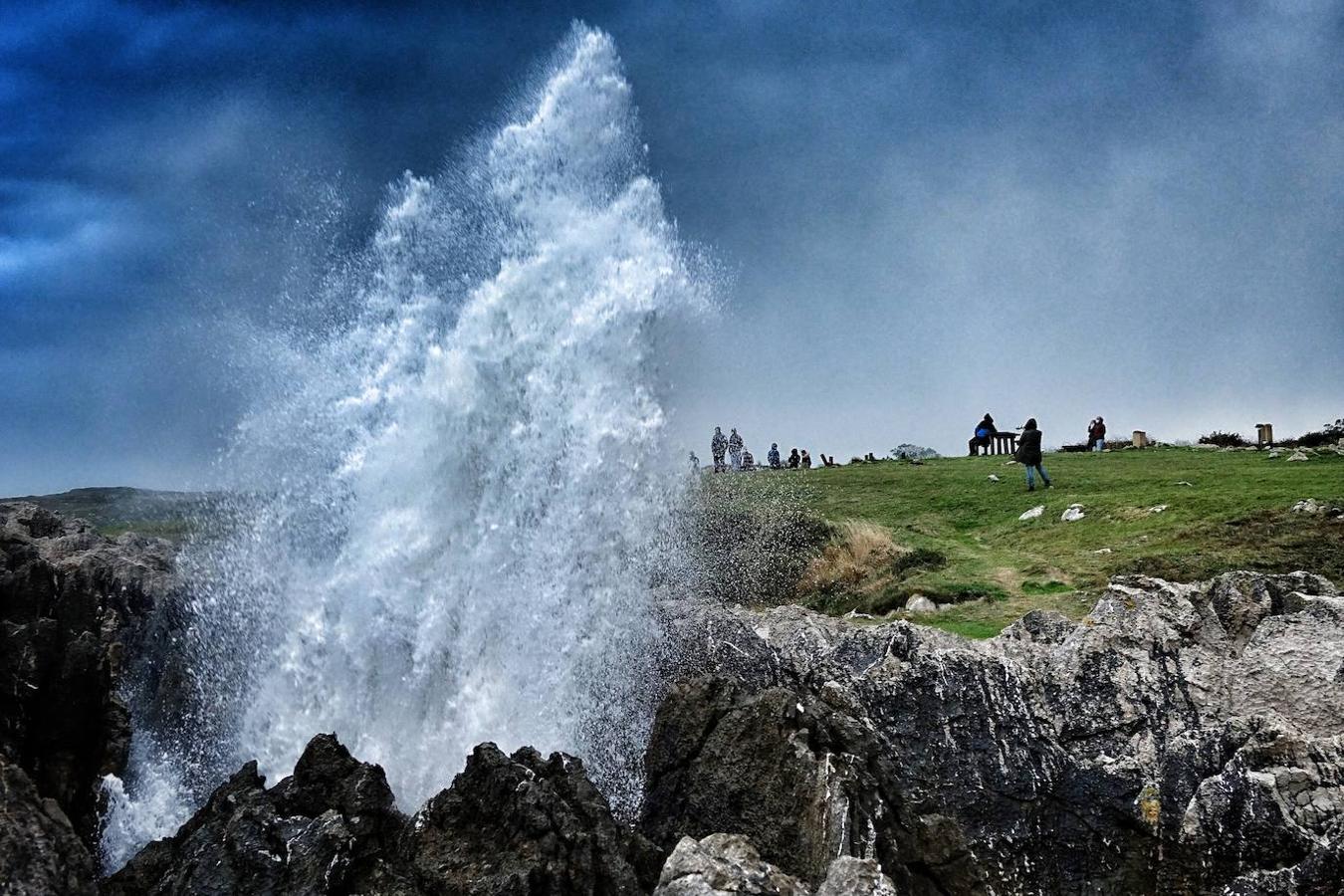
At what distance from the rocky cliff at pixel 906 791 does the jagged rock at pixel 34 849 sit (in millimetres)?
24

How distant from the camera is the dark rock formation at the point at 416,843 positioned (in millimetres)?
8453

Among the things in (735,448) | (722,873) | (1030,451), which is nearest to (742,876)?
(722,873)

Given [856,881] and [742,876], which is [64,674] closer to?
[742,876]

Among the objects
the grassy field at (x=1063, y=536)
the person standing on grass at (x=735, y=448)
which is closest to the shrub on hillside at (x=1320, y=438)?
the grassy field at (x=1063, y=536)

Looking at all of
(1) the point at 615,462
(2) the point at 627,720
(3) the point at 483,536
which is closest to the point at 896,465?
(1) the point at 615,462

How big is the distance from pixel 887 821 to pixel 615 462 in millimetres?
12218

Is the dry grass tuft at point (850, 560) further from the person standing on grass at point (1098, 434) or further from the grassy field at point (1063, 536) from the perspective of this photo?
the person standing on grass at point (1098, 434)

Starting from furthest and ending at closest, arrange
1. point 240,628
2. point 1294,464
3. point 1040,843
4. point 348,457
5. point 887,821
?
point 1294,464, point 348,457, point 240,628, point 1040,843, point 887,821

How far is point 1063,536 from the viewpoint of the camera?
831 inches

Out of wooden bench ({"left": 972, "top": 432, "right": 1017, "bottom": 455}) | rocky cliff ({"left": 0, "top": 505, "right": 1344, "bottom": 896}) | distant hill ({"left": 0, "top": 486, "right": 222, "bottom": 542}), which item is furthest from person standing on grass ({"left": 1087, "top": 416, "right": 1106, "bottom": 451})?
distant hill ({"left": 0, "top": 486, "right": 222, "bottom": 542})

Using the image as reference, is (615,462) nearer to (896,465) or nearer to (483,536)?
(483,536)

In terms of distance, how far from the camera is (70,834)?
931cm

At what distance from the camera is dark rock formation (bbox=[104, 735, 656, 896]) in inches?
333

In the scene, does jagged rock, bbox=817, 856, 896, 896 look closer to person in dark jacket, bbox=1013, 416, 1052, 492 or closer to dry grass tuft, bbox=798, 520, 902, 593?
dry grass tuft, bbox=798, 520, 902, 593
